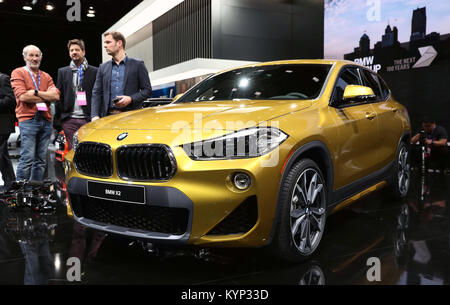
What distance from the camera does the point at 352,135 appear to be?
322cm

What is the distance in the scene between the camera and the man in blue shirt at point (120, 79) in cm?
432

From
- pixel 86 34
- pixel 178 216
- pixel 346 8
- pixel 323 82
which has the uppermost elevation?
pixel 86 34

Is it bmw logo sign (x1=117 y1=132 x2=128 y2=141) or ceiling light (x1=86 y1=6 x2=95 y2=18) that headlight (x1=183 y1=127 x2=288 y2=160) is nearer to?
bmw logo sign (x1=117 y1=132 x2=128 y2=141)

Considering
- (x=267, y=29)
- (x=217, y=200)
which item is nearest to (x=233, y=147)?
(x=217, y=200)

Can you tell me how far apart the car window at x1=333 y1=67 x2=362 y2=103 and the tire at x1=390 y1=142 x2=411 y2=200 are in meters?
1.06

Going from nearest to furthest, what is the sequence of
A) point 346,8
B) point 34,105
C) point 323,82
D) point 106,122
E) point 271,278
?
point 271,278 → point 106,122 → point 323,82 → point 34,105 → point 346,8

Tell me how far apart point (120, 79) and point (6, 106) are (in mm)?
1917

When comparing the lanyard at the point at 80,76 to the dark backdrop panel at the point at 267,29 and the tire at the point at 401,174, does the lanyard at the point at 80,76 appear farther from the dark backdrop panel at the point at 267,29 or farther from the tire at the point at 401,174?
the dark backdrop panel at the point at 267,29

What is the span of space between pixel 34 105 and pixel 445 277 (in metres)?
4.59

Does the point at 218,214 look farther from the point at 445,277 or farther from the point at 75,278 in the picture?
the point at 445,277

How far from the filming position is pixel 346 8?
8953 millimetres

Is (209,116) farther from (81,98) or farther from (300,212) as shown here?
(81,98)

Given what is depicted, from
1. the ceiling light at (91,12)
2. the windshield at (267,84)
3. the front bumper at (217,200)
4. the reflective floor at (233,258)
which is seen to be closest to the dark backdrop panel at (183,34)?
the ceiling light at (91,12)
